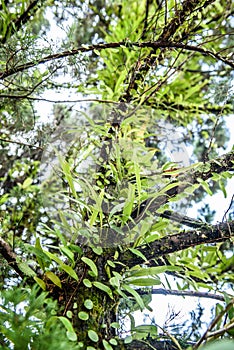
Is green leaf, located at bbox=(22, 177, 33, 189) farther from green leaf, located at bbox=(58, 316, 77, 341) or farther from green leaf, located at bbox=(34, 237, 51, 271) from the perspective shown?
green leaf, located at bbox=(58, 316, 77, 341)

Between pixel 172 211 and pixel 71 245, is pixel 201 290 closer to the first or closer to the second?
pixel 172 211

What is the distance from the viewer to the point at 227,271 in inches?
27.7

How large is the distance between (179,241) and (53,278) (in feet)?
0.48

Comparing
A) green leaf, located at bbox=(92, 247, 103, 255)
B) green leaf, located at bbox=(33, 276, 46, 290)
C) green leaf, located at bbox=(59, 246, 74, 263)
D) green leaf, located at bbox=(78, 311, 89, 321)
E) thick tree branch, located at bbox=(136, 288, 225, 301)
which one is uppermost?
green leaf, located at bbox=(92, 247, 103, 255)

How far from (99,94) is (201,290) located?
41 centimetres

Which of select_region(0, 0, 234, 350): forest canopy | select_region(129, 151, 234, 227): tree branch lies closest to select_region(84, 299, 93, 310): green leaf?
select_region(0, 0, 234, 350): forest canopy

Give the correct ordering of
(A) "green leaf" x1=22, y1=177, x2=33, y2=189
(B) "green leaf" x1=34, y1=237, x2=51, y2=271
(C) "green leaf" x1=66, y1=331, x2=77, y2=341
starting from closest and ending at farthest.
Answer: (C) "green leaf" x1=66, y1=331, x2=77, y2=341 → (B) "green leaf" x1=34, y1=237, x2=51, y2=271 → (A) "green leaf" x1=22, y1=177, x2=33, y2=189

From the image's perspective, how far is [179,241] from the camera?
1.68 feet

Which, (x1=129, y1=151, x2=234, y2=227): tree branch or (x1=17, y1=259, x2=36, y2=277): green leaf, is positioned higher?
(x1=129, y1=151, x2=234, y2=227): tree branch

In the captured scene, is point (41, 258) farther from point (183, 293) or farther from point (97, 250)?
point (183, 293)

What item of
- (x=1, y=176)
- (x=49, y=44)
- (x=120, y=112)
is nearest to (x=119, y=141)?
(x=120, y=112)

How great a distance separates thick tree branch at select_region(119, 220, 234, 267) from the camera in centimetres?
51

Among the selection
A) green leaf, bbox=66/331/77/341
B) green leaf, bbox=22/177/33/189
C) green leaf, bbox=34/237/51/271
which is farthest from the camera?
green leaf, bbox=22/177/33/189

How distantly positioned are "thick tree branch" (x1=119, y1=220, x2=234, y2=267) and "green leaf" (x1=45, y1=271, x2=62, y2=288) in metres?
0.08
